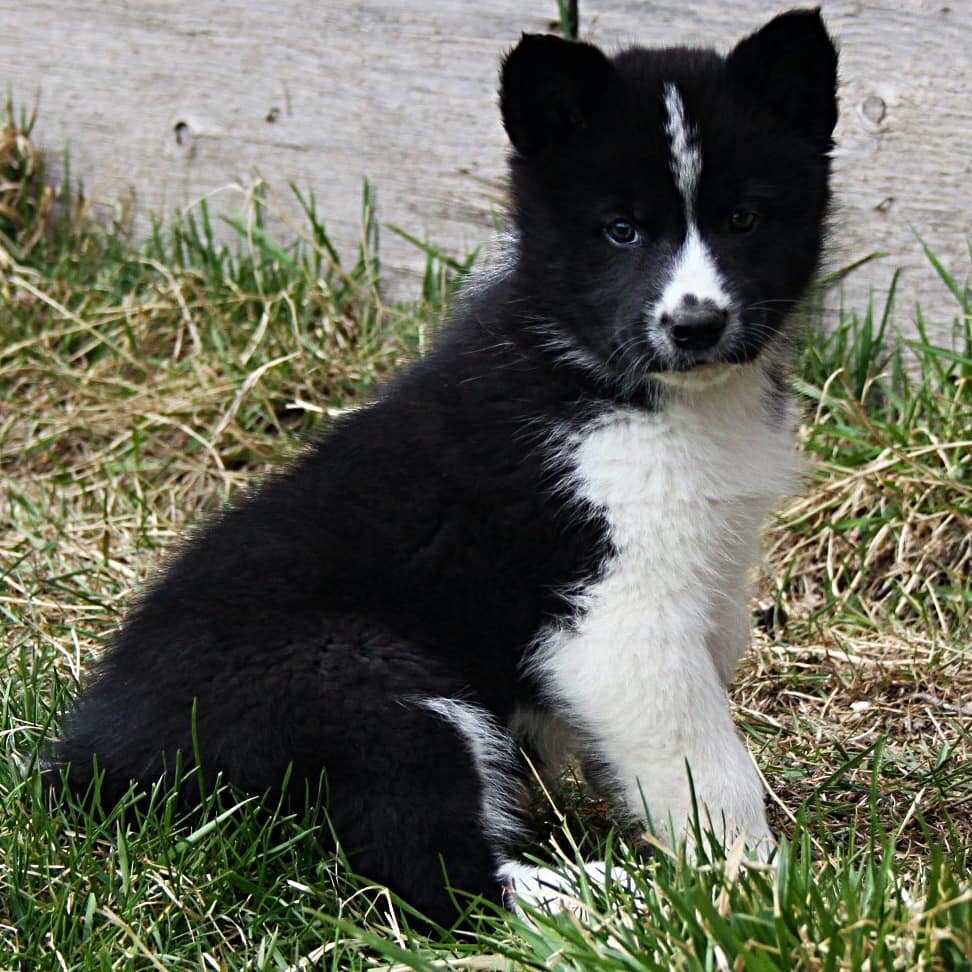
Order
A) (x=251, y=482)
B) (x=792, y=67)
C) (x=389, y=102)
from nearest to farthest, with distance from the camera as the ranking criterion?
1. (x=792, y=67)
2. (x=251, y=482)
3. (x=389, y=102)

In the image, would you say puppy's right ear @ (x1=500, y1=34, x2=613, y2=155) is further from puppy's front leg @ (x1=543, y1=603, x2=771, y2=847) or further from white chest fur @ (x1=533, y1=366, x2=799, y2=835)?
puppy's front leg @ (x1=543, y1=603, x2=771, y2=847)

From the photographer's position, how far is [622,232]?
3.31 meters

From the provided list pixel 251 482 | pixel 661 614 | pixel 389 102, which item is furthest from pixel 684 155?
pixel 389 102

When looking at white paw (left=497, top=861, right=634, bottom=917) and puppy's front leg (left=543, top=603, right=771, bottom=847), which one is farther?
puppy's front leg (left=543, top=603, right=771, bottom=847)

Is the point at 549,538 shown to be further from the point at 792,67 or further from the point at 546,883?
the point at 792,67

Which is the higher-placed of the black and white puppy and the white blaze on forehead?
the white blaze on forehead

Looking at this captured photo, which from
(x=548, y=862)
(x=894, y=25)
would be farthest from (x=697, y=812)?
(x=894, y=25)

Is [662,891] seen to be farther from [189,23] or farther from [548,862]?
[189,23]

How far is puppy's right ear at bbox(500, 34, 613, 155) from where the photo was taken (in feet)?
10.8

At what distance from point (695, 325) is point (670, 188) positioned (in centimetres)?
29

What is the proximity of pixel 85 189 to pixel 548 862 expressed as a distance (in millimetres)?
4407

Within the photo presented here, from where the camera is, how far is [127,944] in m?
3.01

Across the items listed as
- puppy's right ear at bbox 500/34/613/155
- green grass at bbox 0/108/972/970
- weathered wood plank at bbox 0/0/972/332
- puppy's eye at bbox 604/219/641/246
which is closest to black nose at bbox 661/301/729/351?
puppy's eye at bbox 604/219/641/246

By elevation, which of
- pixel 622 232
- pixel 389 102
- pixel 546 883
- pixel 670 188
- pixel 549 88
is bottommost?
pixel 546 883
